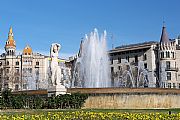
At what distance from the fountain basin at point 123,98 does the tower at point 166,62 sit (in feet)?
195

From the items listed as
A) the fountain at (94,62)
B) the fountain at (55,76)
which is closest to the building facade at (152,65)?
the fountain at (94,62)

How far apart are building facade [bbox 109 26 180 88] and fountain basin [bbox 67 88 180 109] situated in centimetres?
5442

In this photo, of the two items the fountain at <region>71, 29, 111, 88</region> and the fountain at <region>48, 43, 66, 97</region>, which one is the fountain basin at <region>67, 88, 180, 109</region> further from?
the fountain at <region>71, 29, 111, 88</region>

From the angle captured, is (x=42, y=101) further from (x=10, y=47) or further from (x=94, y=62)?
(x=10, y=47)

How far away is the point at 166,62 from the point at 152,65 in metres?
3.71

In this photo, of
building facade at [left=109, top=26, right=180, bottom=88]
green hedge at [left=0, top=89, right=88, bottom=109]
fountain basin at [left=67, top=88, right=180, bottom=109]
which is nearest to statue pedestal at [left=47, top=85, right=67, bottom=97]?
green hedge at [left=0, top=89, right=88, bottom=109]

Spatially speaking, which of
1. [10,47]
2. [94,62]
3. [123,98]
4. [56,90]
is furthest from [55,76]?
[10,47]

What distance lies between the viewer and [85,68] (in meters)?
59.3

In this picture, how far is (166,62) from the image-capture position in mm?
92812

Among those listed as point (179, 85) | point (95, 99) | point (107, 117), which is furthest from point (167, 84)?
point (107, 117)

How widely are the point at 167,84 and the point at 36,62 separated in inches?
2047

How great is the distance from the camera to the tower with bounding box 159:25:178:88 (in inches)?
3597

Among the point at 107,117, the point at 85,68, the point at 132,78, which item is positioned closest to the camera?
the point at 107,117

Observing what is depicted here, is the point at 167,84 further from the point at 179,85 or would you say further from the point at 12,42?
the point at 12,42
